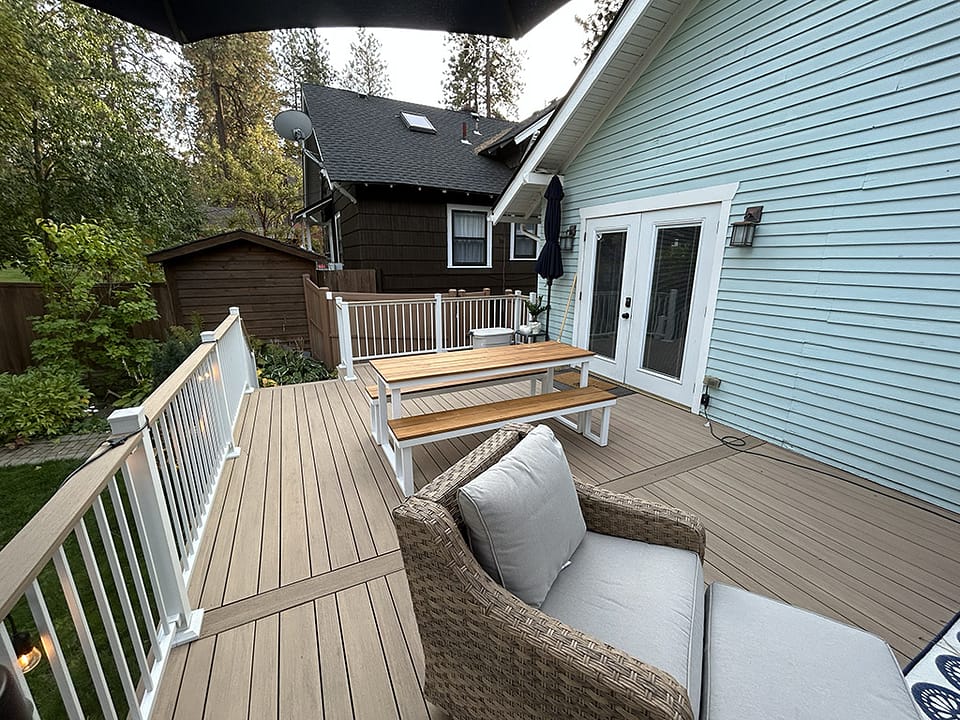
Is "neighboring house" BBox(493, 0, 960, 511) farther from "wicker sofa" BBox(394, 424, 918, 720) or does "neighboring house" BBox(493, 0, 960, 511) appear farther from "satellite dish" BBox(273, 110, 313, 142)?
"satellite dish" BBox(273, 110, 313, 142)

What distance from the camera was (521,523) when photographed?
1.32m

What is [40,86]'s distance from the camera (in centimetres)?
754

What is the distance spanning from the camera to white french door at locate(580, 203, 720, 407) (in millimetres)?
4160

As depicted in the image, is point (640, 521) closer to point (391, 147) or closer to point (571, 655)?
point (571, 655)

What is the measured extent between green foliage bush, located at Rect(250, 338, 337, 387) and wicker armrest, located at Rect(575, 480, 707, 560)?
5142 mm

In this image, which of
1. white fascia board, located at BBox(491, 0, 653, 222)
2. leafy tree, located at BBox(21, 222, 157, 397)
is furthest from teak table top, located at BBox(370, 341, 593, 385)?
leafy tree, located at BBox(21, 222, 157, 397)

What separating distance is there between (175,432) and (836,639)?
290 centimetres

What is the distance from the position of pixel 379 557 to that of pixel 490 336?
4.43 metres

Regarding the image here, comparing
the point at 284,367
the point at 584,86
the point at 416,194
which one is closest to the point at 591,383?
the point at 584,86

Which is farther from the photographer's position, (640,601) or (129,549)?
(129,549)

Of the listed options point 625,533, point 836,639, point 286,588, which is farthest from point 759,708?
point 286,588

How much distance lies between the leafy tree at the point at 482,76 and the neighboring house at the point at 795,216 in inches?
611

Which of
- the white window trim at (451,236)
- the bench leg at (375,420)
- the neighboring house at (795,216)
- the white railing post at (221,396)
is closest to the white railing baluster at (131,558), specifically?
the white railing post at (221,396)

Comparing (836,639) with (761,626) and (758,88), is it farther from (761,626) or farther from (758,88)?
(758,88)
